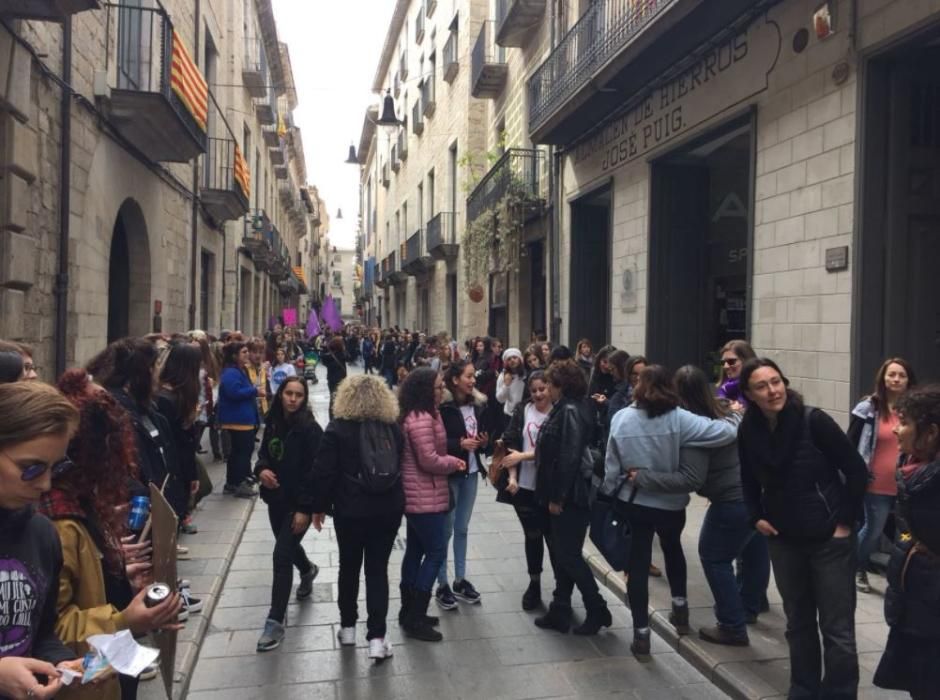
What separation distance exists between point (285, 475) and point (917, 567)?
3.28 m

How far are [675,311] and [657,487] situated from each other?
6048 millimetres

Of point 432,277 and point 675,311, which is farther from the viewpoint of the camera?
point 432,277

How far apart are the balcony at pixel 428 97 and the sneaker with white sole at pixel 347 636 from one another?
70.9 feet

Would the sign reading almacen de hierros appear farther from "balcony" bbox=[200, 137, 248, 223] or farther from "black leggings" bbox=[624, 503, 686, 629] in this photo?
"balcony" bbox=[200, 137, 248, 223]

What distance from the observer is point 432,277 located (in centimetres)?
2502

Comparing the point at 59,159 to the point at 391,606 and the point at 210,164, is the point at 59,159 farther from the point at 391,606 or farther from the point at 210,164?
the point at 210,164

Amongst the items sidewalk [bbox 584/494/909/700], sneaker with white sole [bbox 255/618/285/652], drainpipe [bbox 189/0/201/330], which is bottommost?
sneaker with white sole [bbox 255/618/285/652]

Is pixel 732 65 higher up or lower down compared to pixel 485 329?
higher up

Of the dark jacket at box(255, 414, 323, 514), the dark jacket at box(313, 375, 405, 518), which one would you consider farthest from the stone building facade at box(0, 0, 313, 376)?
the dark jacket at box(313, 375, 405, 518)

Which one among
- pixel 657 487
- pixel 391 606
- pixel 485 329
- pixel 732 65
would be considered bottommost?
pixel 391 606

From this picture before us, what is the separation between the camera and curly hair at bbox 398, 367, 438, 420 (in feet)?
14.9

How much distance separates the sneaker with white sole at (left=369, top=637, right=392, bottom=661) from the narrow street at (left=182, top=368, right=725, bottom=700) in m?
0.05

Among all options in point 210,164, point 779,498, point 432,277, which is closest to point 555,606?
point 779,498

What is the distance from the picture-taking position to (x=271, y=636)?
4410 mm
